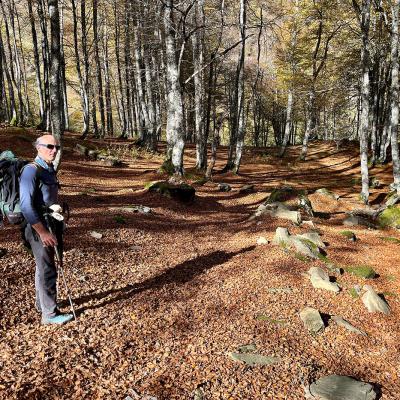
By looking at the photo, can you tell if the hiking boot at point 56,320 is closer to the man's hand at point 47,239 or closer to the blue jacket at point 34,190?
the man's hand at point 47,239

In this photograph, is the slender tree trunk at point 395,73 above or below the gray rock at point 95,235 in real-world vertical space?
above

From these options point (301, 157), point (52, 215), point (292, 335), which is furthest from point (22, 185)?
point (301, 157)

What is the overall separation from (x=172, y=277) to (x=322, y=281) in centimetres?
293

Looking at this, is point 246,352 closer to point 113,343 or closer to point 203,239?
point 113,343

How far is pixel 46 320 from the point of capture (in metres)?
4.68

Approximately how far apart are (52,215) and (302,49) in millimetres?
30839

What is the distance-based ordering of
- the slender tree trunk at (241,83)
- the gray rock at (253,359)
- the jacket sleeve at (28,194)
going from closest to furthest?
1. the jacket sleeve at (28,194)
2. the gray rock at (253,359)
3. the slender tree trunk at (241,83)

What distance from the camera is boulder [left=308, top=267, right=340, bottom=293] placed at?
6801 mm

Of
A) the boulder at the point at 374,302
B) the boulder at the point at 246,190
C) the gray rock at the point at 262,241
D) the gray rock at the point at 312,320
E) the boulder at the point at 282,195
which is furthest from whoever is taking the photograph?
the boulder at the point at 246,190

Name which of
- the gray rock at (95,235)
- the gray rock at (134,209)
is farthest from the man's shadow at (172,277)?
the gray rock at (134,209)

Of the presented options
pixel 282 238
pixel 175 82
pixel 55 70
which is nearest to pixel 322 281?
pixel 282 238

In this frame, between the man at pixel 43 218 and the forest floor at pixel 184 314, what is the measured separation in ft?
1.13

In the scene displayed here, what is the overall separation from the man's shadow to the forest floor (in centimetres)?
2

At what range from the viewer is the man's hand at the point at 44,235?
4.18 m
